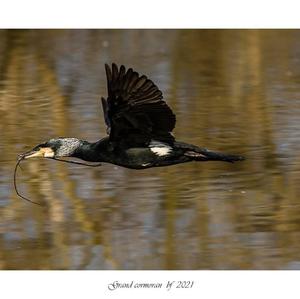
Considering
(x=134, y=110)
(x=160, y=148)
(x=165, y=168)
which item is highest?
(x=134, y=110)

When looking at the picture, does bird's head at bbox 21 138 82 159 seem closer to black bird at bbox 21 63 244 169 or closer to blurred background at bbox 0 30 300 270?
black bird at bbox 21 63 244 169

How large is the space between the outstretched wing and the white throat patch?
3 centimetres

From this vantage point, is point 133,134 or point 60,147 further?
point 60,147

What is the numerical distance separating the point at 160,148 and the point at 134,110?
30cm

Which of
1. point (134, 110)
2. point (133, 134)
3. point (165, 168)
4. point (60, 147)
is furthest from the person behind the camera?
point (165, 168)

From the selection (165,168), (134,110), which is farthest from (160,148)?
(165,168)

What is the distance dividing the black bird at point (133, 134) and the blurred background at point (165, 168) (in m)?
0.45

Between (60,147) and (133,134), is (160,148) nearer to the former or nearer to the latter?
(133,134)

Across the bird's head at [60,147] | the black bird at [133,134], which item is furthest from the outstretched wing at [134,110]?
the bird's head at [60,147]

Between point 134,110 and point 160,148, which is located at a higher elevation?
point 134,110

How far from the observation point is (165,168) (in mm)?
5703

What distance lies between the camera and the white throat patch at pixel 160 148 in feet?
16.1

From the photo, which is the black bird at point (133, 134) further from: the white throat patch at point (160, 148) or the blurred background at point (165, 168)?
the blurred background at point (165, 168)
